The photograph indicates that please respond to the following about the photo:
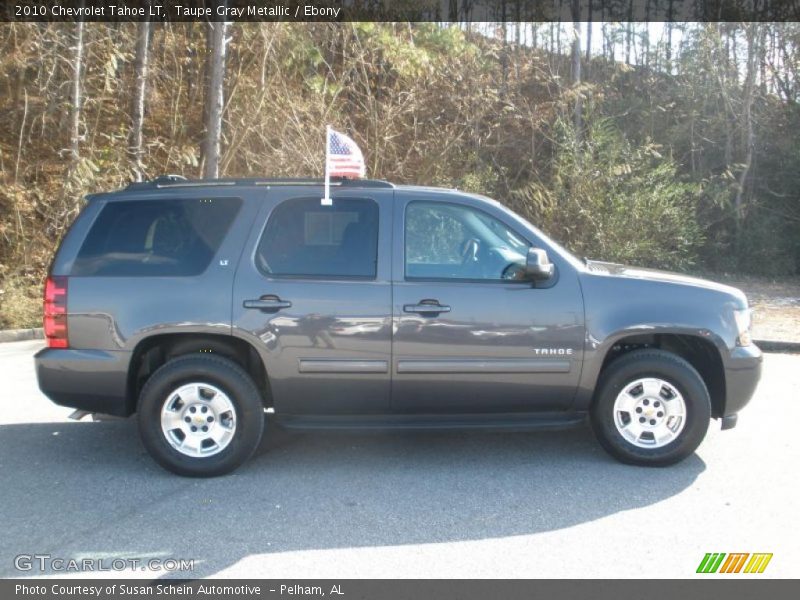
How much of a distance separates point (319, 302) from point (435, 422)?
3.63 feet

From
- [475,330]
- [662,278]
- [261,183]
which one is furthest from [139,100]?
[662,278]

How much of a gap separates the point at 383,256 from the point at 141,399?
183 cm

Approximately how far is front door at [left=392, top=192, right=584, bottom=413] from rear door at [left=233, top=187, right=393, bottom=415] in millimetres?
136

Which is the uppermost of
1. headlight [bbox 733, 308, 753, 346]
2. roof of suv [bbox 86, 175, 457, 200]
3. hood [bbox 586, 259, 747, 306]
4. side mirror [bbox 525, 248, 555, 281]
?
roof of suv [bbox 86, 175, 457, 200]

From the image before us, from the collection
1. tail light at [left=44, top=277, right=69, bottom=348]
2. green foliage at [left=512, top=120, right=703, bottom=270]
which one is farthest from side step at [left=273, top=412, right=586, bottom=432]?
green foliage at [left=512, top=120, right=703, bottom=270]

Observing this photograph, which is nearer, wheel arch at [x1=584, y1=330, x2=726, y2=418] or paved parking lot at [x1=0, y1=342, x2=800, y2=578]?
paved parking lot at [x1=0, y1=342, x2=800, y2=578]

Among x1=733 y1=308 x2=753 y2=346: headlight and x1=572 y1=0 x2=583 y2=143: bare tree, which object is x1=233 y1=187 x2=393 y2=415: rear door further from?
x1=572 y1=0 x2=583 y2=143: bare tree

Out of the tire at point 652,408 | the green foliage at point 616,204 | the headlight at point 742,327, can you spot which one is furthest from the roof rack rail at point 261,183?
the green foliage at point 616,204

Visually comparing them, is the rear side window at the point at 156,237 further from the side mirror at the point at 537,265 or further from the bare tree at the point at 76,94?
the bare tree at the point at 76,94

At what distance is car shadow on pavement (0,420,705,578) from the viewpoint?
4.35 meters

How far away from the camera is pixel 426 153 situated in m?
16.5

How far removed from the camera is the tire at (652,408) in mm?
5391

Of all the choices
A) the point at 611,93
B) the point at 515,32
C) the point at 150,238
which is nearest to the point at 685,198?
the point at 611,93

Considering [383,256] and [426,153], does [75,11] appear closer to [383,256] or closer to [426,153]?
[426,153]
